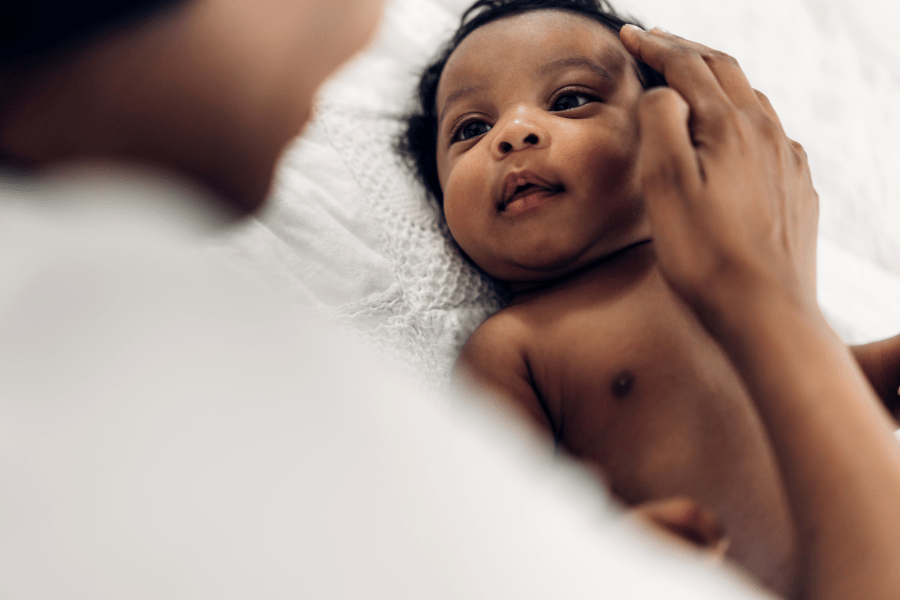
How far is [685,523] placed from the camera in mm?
533

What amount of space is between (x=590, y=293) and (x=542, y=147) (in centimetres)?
19

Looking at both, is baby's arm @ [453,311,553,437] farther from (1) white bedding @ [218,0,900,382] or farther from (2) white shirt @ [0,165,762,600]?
(2) white shirt @ [0,165,762,600]

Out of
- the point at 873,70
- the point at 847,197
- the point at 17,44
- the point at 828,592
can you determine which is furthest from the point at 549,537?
the point at 873,70

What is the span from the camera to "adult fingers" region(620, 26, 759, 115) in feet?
1.79

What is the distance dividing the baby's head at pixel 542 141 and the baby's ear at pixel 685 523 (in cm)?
30

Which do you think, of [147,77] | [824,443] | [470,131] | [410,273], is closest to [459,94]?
[470,131]

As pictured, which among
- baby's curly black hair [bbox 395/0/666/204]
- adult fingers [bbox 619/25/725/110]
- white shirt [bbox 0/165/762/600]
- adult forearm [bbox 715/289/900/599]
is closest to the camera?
white shirt [bbox 0/165/762/600]

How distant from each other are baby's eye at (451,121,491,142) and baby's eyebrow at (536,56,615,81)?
0.34 ft

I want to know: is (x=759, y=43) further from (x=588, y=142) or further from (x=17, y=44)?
(x=17, y=44)

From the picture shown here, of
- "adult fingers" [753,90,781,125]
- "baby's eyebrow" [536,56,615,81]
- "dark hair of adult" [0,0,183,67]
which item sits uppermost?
"adult fingers" [753,90,781,125]

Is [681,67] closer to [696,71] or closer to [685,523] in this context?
[696,71]

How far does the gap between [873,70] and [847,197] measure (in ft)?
0.84

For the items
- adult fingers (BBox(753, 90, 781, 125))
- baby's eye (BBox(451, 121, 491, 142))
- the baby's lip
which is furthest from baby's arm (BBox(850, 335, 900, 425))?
baby's eye (BBox(451, 121, 491, 142))

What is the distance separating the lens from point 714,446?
600mm
